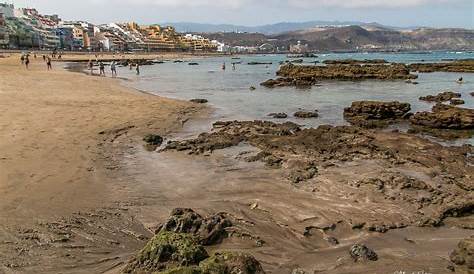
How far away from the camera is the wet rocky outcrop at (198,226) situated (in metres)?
7.46

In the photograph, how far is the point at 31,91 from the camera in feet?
85.0

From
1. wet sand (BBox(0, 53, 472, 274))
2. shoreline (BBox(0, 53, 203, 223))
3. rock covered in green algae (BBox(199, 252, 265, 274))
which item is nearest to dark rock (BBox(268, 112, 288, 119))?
shoreline (BBox(0, 53, 203, 223))

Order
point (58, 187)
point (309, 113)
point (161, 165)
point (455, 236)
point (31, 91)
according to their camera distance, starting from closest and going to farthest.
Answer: point (455, 236)
point (58, 187)
point (161, 165)
point (309, 113)
point (31, 91)

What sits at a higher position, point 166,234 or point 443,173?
point 166,234

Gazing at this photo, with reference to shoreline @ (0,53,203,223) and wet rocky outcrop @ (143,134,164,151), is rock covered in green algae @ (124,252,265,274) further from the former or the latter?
wet rocky outcrop @ (143,134,164,151)

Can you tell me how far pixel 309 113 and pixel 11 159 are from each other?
1390 cm

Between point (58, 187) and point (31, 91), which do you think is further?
point (31, 91)

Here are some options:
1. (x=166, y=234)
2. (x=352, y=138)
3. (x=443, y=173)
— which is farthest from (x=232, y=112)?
(x=166, y=234)

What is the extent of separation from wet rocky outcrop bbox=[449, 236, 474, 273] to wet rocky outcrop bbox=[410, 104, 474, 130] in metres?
13.0

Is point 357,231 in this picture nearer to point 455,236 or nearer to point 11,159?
point 455,236

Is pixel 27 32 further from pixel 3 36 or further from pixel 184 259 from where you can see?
pixel 184 259

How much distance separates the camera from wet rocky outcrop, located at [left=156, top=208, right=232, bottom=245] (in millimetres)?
7457

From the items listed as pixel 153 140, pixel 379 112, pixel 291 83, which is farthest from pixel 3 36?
pixel 153 140

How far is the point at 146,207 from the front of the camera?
899 cm
